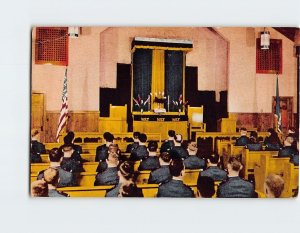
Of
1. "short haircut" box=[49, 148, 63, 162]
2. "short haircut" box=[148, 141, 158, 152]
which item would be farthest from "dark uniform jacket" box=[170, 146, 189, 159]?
"short haircut" box=[49, 148, 63, 162]

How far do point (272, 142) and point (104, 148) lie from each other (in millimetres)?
1041

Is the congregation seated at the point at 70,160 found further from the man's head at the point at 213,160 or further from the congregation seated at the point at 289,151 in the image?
the congregation seated at the point at 289,151

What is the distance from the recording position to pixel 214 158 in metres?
2.52

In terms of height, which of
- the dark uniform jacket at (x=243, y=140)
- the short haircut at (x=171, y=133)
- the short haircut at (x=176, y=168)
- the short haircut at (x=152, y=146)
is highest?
the short haircut at (x=171, y=133)

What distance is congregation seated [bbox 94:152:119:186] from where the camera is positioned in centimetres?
251

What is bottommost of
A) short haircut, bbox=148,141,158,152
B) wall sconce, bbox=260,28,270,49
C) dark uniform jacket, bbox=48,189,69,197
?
dark uniform jacket, bbox=48,189,69,197

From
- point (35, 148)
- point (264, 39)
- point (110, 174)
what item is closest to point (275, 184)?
point (264, 39)

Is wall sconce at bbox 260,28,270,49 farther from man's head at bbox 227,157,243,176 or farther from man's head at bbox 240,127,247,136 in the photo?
man's head at bbox 227,157,243,176

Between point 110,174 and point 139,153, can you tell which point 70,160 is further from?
point 139,153

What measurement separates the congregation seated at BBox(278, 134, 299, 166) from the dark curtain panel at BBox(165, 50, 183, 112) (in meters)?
0.70

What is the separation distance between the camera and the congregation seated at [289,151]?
8.26ft

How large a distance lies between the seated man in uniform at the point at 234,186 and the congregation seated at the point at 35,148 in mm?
1119

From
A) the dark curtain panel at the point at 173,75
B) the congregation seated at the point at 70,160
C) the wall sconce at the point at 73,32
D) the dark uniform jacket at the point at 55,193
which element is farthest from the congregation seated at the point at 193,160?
the wall sconce at the point at 73,32

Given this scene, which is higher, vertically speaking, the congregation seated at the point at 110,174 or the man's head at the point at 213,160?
the man's head at the point at 213,160
